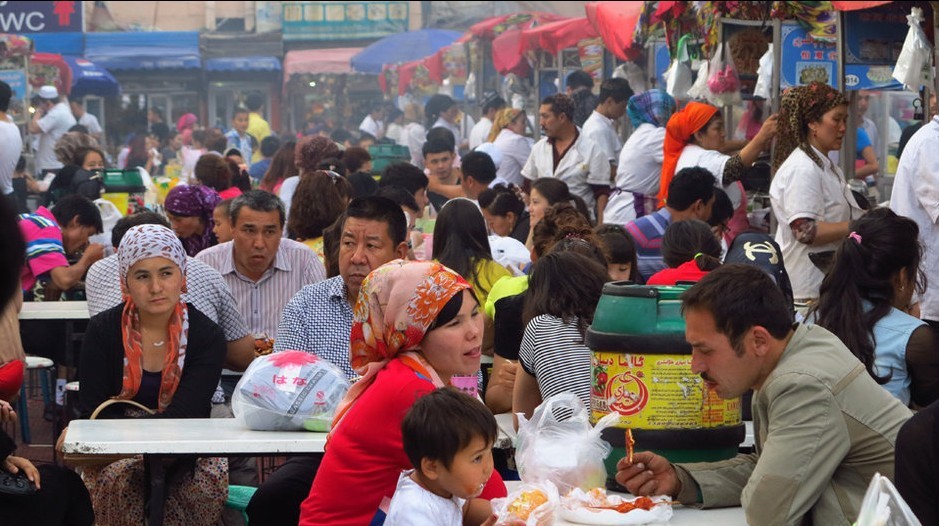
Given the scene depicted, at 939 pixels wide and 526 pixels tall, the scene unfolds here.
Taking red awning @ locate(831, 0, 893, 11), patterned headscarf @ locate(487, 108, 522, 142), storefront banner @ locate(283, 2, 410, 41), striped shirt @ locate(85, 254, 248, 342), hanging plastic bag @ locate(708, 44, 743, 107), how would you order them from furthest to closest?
1. storefront banner @ locate(283, 2, 410, 41)
2. patterned headscarf @ locate(487, 108, 522, 142)
3. hanging plastic bag @ locate(708, 44, 743, 107)
4. red awning @ locate(831, 0, 893, 11)
5. striped shirt @ locate(85, 254, 248, 342)

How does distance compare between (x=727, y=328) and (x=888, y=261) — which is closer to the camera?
(x=727, y=328)

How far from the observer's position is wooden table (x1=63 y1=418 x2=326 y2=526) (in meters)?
4.49

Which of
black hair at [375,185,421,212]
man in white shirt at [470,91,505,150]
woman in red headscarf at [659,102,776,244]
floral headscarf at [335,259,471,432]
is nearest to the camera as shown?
floral headscarf at [335,259,471,432]

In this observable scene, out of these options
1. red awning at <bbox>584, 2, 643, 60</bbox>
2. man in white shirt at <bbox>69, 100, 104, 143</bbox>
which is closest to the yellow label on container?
red awning at <bbox>584, 2, 643, 60</bbox>

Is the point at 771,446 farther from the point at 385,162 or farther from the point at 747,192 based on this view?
the point at 385,162

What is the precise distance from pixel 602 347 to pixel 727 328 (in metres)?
0.49

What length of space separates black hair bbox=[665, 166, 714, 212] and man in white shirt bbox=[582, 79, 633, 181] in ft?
11.0

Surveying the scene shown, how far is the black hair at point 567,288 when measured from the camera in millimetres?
4879

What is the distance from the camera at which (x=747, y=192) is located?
9594 millimetres

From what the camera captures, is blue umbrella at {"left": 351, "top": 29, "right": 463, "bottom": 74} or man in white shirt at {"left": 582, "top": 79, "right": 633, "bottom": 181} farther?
blue umbrella at {"left": 351, "top": 29, "right": 463, "bottom": 74}

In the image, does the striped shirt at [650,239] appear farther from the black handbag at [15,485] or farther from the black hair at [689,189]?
the black handbag at [15,485]

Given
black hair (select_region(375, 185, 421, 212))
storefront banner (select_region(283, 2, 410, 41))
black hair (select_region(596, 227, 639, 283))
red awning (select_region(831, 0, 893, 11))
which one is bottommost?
black hair (select_region(596, 227, 639, 283))

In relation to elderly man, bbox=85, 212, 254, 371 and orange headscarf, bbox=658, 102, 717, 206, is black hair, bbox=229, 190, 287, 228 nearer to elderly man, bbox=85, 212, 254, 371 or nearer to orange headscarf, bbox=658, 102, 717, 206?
elderly man, bbox=85, 212, 254, 371

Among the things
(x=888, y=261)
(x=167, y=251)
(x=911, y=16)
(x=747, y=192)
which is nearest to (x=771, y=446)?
(x=888, y=261)
